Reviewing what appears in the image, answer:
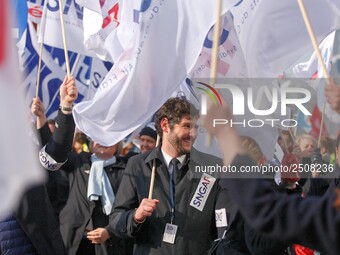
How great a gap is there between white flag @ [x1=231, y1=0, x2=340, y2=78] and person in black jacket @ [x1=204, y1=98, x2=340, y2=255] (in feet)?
8.28

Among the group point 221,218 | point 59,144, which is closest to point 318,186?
point 221,218

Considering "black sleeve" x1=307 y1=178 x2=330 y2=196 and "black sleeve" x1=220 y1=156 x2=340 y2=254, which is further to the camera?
"black sleeve" x1=307 y1=178 x2=330 y2=196

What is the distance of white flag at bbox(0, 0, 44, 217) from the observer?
6.22 feet

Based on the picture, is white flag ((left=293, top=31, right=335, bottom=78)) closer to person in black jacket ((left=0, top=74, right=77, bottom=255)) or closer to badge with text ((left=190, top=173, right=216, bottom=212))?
badge with text ((left=190, top=173, right=216, bottom=212))

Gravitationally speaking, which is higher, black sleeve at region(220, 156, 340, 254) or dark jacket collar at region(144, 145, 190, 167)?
black sleeve at region(220, 156, 340, 254)

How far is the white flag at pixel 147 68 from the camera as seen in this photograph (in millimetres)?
5324

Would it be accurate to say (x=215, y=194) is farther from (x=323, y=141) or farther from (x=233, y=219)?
(x=323, y=141)

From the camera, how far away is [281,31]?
5402 millimetres

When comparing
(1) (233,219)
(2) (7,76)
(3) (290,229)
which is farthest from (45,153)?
(2) (7,76)

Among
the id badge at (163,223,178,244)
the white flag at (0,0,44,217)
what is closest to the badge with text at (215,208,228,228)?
the id badge at (163,223,178,244)

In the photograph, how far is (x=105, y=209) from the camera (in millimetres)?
6773

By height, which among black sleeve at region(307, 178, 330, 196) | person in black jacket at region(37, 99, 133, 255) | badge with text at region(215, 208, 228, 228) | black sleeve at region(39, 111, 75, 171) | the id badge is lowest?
person in black jacket at region(37, 99, 133, 255)

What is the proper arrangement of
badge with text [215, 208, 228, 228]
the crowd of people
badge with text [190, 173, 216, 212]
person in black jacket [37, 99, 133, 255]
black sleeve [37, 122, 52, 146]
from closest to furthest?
the crowd of people → badge with text [215, 208, 228, 228] → badge with text [190, 173, 216, 212] → black sleeve [37, 122, 52, 146] → person in black jacket [37, 99, 133, 255]

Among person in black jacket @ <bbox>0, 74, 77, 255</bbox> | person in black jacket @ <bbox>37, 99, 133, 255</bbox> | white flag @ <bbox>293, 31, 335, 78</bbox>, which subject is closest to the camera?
person in black jacket @ <bbox>0, 74, 77, 255</bbox>
